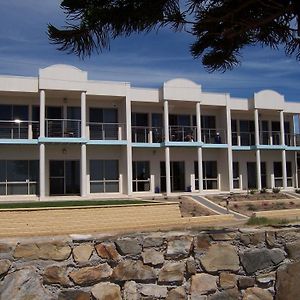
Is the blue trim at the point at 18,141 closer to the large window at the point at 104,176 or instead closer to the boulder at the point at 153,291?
the large window at the point at 104,176

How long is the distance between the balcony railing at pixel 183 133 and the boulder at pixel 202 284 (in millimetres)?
29118

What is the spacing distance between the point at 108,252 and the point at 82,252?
22 centimetres

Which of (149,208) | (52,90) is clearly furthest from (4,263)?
(52,90)

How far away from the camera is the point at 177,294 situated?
4.16 m

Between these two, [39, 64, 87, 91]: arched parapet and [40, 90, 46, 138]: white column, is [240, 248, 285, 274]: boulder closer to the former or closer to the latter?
[40, 90, 46, 138]: white column

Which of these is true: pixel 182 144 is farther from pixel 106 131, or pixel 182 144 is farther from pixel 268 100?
pixel 268 100

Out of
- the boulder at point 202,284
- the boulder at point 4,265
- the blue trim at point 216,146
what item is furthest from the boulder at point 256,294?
the blue trim at point 216,146

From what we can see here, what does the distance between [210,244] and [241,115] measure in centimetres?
3473

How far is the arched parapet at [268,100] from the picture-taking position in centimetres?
3644

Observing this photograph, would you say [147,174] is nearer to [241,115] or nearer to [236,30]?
[241,115]

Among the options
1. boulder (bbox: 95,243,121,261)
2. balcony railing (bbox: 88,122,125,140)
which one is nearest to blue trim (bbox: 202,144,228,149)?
balcony railing (bbox: 88,122,125,140)

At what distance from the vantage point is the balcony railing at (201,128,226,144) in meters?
35.1

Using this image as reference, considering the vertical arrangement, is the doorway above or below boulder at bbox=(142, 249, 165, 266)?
above

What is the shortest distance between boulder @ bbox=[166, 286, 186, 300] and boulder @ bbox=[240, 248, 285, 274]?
0.61 meters
